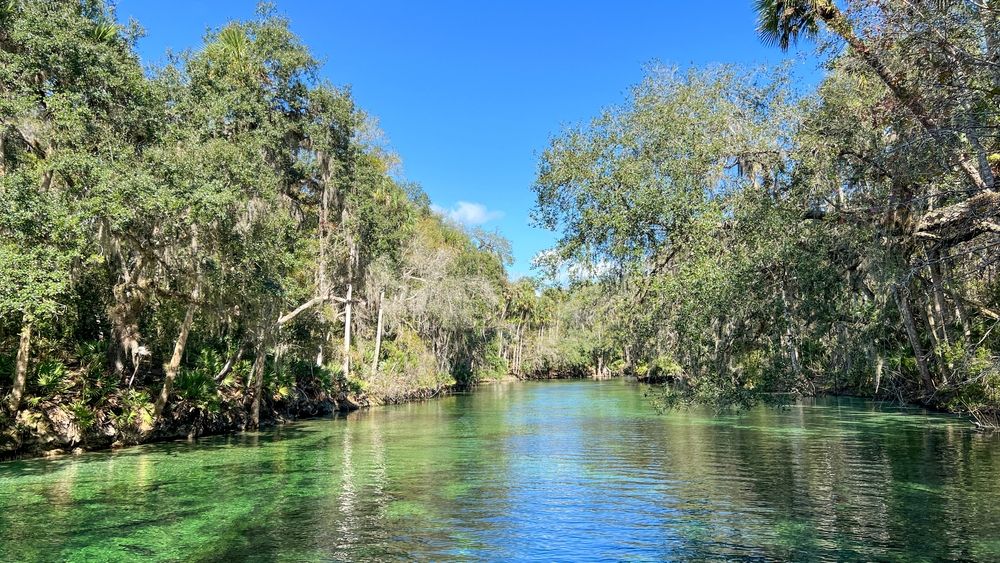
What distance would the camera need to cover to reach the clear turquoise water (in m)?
8.12

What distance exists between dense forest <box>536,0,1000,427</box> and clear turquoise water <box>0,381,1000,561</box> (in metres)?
1.93

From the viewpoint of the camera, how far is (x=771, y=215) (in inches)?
477

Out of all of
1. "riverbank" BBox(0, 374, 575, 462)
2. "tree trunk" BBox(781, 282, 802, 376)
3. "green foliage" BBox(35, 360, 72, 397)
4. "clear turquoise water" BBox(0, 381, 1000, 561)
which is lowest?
"clear turquoise water" BBox(0, 381, 1000, 561)

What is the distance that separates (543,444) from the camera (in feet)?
60.9

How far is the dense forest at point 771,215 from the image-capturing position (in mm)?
10430

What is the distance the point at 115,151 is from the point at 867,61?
14.0 metres

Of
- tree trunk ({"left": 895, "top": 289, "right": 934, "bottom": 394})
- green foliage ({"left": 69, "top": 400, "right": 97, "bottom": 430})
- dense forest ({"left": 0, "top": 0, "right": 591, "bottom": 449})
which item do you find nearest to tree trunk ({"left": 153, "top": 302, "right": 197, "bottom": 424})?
dense forest ({"left": 0, "top": 0, "right": 591, "bottom": 449})

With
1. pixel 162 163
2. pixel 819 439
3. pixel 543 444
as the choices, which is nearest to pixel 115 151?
pixel 162 163

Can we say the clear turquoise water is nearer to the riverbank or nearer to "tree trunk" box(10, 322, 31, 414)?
the riverbank

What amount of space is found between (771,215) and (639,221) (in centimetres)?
243

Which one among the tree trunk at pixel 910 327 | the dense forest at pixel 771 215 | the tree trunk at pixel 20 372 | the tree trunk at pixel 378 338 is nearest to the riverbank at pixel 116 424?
the tree trunk at pixel 20 372

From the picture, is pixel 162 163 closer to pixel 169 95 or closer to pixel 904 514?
pixel 169 95

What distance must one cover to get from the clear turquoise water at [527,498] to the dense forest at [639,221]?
181cm

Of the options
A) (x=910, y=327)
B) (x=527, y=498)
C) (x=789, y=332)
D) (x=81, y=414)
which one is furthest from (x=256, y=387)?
(x=910, y=327)
